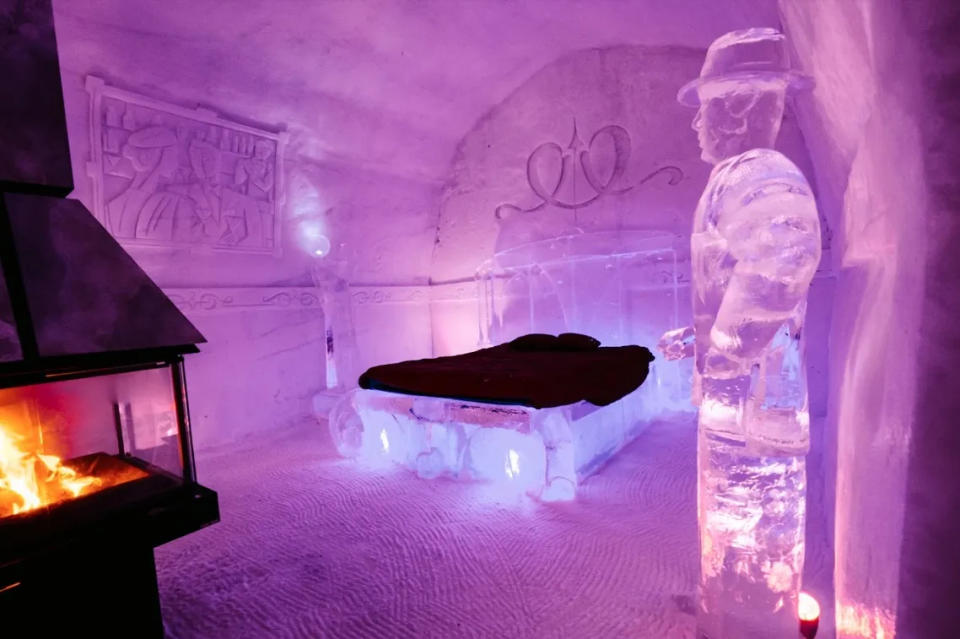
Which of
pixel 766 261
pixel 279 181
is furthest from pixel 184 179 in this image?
pixel 766 261

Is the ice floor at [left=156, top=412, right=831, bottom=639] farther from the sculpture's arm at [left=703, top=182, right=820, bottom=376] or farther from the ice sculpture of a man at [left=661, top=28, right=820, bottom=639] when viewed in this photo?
the sculpture's arm at [left=703, top=182, right=820, bottom=376]

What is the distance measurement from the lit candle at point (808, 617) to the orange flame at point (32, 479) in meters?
2.50

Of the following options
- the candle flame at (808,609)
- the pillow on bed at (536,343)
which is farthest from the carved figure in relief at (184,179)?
the candle flame at (808,609)

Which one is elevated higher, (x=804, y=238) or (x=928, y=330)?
(x=804, y=238)

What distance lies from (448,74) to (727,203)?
4206mm

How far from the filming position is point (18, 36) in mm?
1794

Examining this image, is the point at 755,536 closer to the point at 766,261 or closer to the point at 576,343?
the point at 766,261

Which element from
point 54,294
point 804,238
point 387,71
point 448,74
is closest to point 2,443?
point 54,294

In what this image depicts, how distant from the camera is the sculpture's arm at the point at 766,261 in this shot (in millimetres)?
1380

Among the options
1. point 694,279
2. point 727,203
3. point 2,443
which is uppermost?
point 727,203

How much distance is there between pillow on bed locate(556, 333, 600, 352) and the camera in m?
4.38

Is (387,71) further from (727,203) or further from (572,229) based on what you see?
(727,203)

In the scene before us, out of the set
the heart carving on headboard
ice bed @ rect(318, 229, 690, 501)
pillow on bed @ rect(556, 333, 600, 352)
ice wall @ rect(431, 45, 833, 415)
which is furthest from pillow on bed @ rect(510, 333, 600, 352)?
the heart carving on headboard

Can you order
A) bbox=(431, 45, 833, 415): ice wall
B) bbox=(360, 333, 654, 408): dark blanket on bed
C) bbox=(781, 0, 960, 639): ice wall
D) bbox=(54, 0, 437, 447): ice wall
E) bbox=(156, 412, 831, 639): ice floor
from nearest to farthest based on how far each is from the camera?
bbox=(781, 0, 960, 639): ice wall
bbox=(156, 412, 831, 639): ice floor
bbox=(360, 333, 654, 408): dark blanket on bed
bbox=(54, 0, 437, 447): ice wall
bbox=(431, 45, 833, 415): ice wall
